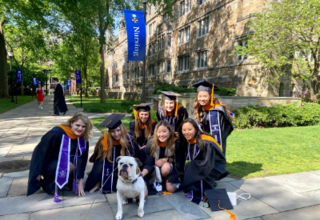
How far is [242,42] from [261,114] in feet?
27.4

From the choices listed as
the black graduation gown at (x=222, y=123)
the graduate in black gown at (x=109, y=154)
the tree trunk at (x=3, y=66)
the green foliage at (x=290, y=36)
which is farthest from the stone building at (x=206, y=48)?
the tree trunk at (x=3, y=66)

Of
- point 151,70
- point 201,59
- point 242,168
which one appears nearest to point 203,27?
point 201,59

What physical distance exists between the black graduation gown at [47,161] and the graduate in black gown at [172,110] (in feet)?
6.16

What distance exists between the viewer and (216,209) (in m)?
3.25

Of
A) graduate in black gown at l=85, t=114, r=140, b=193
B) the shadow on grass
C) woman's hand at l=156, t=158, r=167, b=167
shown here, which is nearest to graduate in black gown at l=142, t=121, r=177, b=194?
woman's hand at l=156, t=158, r=167, b=167

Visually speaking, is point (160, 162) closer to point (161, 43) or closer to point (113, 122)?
point (113, 122)

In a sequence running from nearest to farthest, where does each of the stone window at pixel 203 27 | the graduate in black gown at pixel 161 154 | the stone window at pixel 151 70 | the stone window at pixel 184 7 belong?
the graduate in black gown at pixel 161 154
the stone window at pixel 203 27
the stone window at pixel 184 7
the stone window at pixel 151 70

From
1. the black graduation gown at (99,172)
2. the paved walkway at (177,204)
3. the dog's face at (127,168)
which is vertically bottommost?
the paved walkway at (177,204)

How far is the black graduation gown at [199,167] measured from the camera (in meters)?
3.59

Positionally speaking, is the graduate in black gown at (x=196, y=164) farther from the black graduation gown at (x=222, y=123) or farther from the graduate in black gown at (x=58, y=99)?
the graduate in black gown at (x=58, y=99)

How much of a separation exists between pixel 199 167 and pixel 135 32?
7990 millimetres

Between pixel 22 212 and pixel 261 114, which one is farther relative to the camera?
pixel 261 114

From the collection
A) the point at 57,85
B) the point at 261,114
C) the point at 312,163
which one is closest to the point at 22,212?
the point at 312,163

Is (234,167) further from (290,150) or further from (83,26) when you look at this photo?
(83,26)
